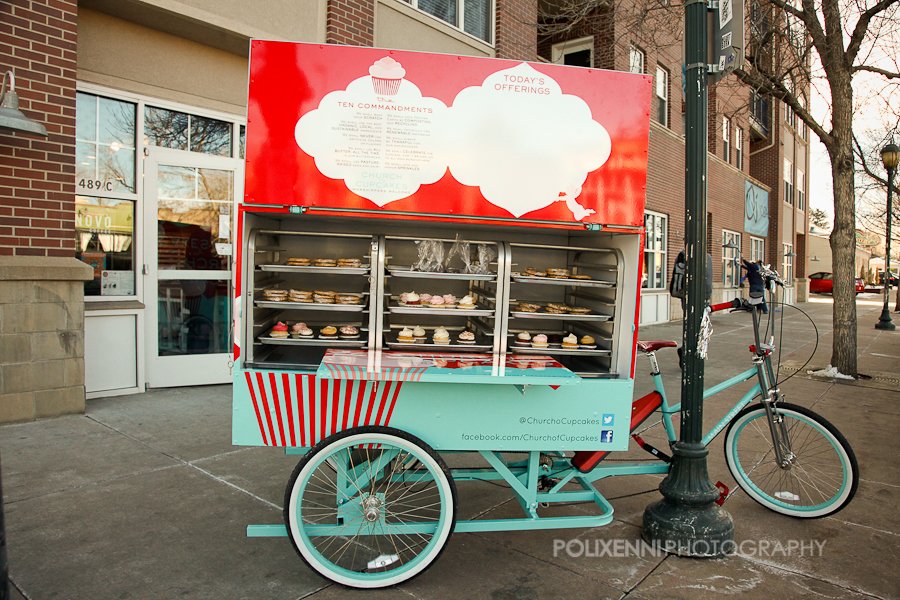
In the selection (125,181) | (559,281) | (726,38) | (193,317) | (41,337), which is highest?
(726,38)

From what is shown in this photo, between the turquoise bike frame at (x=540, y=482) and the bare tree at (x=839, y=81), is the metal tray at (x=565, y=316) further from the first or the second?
the bare tree at (x=839, y=81)

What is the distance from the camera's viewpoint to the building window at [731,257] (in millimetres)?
20812

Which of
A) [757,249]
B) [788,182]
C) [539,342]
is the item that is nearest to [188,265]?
[539,342]

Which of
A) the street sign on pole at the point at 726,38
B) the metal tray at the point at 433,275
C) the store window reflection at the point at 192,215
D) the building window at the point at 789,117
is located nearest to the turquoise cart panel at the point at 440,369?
the metal tray at the point at 433,275

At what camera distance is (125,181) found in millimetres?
6527

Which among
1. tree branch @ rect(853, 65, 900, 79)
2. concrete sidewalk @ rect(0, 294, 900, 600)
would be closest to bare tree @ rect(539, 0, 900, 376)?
tree branch @ rect(853, 65, 900, 79)

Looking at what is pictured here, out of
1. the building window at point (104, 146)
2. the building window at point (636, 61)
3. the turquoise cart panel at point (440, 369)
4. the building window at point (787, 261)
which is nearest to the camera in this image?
the turquoise cart panel at point (440, 369)

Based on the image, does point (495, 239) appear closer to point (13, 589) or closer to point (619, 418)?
point (619, 418)

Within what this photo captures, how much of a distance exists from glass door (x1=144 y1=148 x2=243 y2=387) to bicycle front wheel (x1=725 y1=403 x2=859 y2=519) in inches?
215

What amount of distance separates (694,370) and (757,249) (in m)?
24.3

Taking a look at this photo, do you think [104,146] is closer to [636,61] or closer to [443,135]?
[443,135]

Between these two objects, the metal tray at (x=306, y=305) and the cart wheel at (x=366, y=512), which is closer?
the cart wheel at (x=366, y=512)

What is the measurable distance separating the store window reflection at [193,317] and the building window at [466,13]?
15.9 ft

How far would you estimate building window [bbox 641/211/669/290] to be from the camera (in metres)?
15.9
